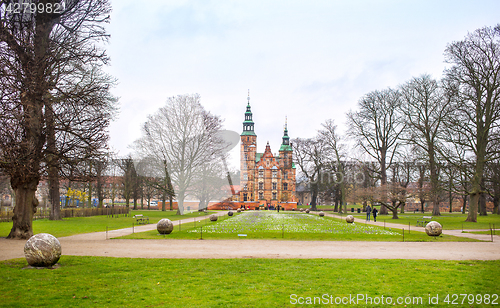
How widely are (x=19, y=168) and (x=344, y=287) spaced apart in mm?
16520

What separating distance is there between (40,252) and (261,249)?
933 centimetres

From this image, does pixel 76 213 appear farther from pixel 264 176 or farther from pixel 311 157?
pixel 264 176

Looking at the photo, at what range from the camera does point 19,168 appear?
703 inches

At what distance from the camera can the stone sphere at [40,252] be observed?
11.7 meters

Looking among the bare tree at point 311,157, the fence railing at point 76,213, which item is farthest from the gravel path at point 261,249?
the bare tree at point 311,157

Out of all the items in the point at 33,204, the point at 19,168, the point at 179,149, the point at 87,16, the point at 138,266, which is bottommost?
the point at 138,266

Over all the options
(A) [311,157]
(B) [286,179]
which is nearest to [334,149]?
(A) [311,157]

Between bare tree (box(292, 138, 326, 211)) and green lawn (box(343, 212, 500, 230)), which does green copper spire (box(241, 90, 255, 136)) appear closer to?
bare tree (box(292, 138, 326, 211))

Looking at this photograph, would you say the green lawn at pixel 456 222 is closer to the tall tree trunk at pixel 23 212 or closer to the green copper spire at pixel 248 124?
the tall tree trunk at pixel 23 212

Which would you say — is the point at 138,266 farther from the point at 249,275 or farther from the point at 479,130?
the point at 479,130

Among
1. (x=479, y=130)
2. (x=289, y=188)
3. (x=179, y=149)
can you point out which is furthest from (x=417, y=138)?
(x=289, y=188)

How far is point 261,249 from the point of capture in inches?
679

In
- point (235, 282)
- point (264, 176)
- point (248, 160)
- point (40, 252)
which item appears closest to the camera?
point (235, 282)

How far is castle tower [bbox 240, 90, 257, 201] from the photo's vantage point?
100m
